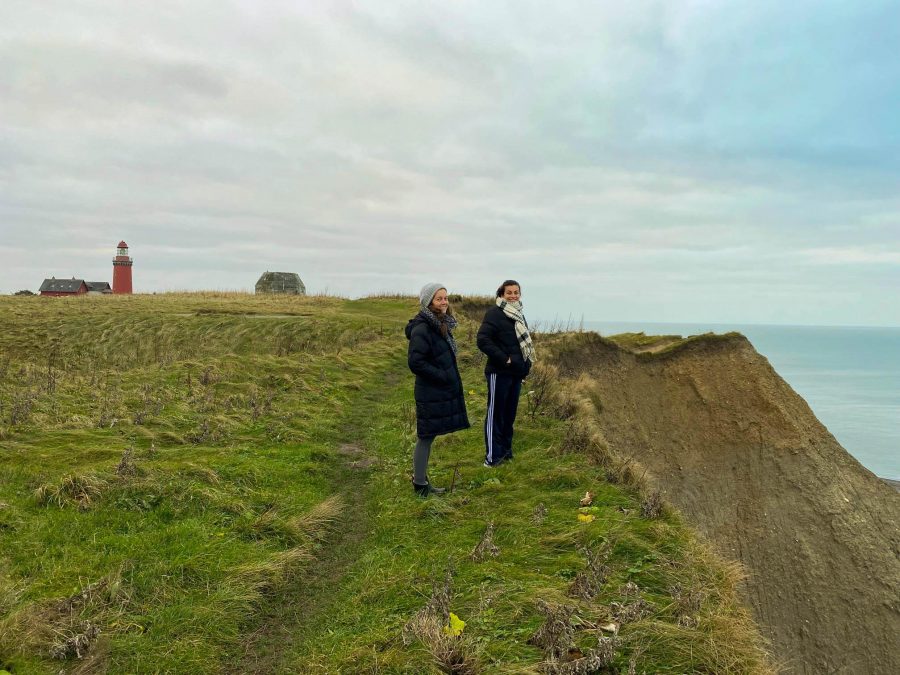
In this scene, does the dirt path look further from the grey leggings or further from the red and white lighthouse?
the red and white lighthouse

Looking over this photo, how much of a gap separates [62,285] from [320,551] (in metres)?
84.7

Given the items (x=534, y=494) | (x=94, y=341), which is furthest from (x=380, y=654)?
(x=94, y=341)

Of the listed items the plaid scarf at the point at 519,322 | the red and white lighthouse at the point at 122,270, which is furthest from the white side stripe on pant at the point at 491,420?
the red and white lighthouse at the point at 122,270

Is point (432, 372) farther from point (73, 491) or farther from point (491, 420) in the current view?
point (73, 491)

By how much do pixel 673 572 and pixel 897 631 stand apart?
50.8 feet

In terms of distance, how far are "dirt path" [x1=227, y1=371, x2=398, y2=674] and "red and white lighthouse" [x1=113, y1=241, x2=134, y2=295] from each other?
70435mm

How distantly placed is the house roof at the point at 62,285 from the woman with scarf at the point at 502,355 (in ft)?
269

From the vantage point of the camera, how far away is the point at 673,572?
16.7 feet

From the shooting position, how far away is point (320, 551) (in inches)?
241

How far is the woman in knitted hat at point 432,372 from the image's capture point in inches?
270

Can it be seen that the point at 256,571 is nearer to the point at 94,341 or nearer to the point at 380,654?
the point at 380,654

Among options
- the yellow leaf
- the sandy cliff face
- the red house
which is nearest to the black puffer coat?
the yellow leaf

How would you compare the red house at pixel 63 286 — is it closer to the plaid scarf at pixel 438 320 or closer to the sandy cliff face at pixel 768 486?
the sandy cliff face at pixel 768 486

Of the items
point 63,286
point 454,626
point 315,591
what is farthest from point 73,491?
point 63,286
